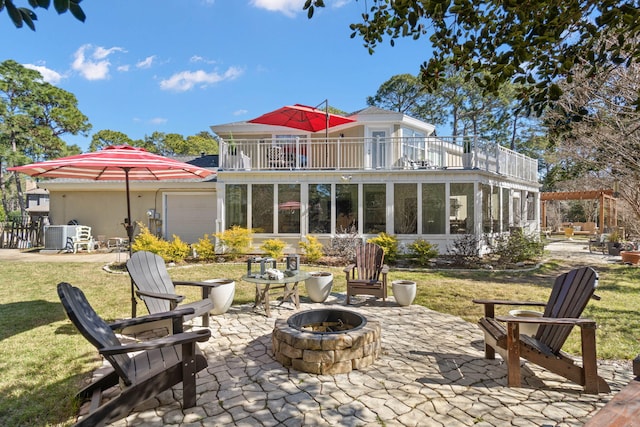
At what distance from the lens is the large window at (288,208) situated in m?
12.0

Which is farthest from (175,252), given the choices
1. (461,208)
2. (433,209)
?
(461,208)

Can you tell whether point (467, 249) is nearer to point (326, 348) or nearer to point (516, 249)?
point (516, 249)

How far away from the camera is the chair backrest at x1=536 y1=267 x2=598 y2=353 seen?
3.10 m

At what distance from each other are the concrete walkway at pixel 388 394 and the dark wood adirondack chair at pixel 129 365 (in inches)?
10.8

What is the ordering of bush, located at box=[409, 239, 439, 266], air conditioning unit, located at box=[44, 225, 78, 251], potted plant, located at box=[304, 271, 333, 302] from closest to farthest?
potted plant, located at box=[304, 271, 333, 302] → bush, located at box=[409, 239, 439, 266] → air conditioning unit, located at box=[44, 225, 78, 251]

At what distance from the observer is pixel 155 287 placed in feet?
15.3

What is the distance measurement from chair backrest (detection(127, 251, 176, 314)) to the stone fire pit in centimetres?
176

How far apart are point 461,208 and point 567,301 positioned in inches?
338

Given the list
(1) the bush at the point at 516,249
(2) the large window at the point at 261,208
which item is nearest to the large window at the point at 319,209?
(2) the large window at the point at 261,208

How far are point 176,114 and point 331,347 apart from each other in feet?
129

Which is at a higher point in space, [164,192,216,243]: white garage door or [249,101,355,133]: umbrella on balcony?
[249,101,355,133]: umbrella on balcony

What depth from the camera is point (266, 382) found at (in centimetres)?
326

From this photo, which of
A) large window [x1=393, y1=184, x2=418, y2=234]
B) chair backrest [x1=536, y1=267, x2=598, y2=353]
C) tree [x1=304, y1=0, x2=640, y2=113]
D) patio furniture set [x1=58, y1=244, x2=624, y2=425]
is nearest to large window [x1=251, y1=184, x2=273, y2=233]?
large window [x1=393, y1=184, x2=418, y2=234]

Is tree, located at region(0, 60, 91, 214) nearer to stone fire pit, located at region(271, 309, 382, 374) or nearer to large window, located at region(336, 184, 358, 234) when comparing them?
large window, located at region(336, 184, 358, 234)
